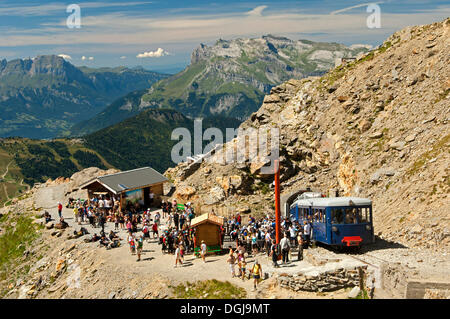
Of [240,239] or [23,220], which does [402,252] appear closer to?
[240,239]

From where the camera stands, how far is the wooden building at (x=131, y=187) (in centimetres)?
4672

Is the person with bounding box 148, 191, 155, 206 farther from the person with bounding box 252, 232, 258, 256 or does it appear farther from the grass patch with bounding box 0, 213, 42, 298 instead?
the person with bounding box 252, 232, 258, 256

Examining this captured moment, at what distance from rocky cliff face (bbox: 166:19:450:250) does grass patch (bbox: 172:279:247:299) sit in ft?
44.5

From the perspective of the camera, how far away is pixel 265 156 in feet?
178

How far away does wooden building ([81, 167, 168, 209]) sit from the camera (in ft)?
153

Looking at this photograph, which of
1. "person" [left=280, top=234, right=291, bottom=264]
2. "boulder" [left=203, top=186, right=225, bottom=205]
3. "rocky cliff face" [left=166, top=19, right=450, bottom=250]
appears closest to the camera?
"person" [left=280, top=234, right=291, bottom=264]

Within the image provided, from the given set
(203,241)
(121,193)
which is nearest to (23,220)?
(121,193)

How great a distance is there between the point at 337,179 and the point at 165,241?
79.6 ft

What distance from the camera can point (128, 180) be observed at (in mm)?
49062

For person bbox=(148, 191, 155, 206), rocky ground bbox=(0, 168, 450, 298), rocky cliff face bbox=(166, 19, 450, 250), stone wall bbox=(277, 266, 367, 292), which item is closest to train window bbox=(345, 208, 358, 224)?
rocky ground bbox=(0, 168, 450, 298)

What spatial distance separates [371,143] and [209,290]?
93.0ft

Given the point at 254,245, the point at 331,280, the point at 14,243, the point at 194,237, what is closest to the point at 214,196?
the point at 194,237

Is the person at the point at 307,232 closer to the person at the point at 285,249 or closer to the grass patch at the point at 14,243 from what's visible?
the person at the point at 285,249

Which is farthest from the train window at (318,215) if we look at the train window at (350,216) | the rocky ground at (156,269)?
the rocky ground at (156,269)
